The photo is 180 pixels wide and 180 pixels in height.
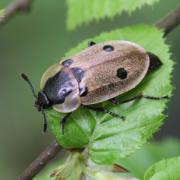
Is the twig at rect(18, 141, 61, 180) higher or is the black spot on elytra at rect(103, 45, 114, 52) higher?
the black spot on elytra at rect(103, 45, 114, 52)

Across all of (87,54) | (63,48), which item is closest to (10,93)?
(63,48)

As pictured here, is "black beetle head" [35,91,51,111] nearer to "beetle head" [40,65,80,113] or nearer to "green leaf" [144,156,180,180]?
"beetle head" [40,65,80,113]

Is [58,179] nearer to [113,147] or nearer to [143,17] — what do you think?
[113,147]

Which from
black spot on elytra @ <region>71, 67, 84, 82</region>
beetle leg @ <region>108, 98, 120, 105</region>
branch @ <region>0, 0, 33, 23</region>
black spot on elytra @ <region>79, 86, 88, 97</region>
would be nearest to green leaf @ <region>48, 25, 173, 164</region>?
beetle leg @ <region>108, 98, 120, 105</region>

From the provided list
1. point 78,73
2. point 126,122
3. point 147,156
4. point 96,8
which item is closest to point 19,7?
point 96,8

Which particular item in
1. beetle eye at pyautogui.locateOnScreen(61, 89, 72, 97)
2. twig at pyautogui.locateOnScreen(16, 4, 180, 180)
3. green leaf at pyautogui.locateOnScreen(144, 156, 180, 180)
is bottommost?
green leaf at pyautogui.locateOnScreen(144, 156, 180, 180)

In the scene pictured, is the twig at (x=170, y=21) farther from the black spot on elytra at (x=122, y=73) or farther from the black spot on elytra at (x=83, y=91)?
the black spot on elytra at (x=83, y=91)
